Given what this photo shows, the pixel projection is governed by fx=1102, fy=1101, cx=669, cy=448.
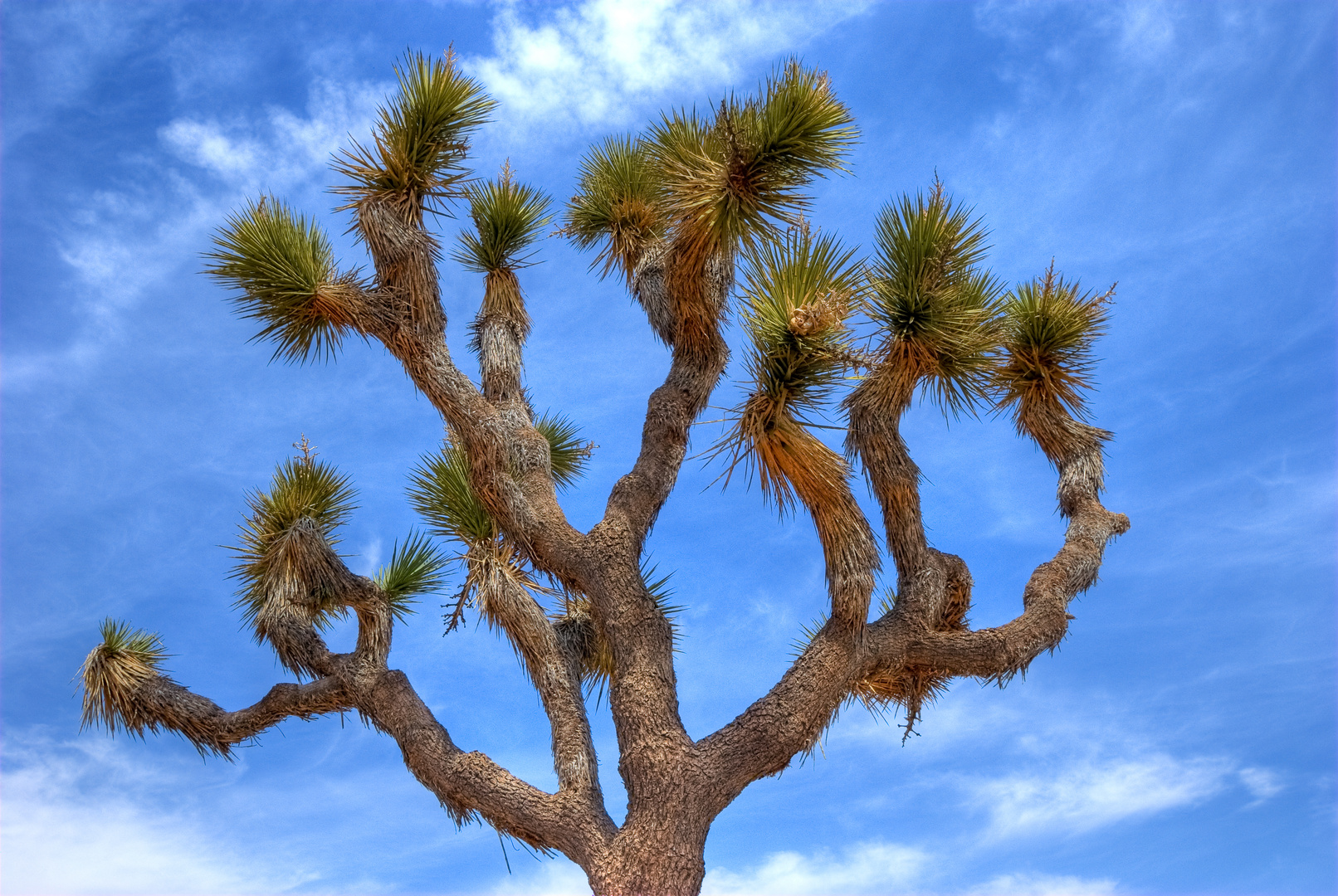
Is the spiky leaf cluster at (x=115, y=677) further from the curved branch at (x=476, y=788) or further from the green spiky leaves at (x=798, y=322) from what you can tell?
the green spiky leaves at (x=798, y=322)

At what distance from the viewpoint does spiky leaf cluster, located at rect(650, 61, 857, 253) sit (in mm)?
7172

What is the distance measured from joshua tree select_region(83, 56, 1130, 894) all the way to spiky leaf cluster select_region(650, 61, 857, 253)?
0.06 ft

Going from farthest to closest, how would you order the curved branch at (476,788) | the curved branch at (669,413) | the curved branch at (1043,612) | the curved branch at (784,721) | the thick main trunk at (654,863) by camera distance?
1. the curved branch at (669,413)
2. the curved branch at (1043,612)
3. the curved branch at (476,788)
4. the curved branch at (784,721)
5. the thick main trunk at (654,863)

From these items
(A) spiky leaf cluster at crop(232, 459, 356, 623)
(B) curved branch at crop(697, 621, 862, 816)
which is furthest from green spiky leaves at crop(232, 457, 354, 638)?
(B) curved branch at crop(697, 621, 862, 816)

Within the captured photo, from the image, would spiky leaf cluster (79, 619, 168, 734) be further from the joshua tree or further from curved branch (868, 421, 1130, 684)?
curved branch (868, 421, 1130, 684)

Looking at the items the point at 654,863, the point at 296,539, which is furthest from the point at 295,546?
the point at 654,863

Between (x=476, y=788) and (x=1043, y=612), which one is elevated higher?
(x=1043, y=612)

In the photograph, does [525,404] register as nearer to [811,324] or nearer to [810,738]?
[811,324]

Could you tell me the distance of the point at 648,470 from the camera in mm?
8281

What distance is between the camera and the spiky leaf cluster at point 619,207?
940 centimetres

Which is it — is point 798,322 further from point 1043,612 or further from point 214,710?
point 214,710

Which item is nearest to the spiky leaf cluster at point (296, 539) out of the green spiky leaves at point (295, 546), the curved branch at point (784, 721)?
the green spiky leaves at point (295, 546)

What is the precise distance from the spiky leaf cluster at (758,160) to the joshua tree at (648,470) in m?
0.02

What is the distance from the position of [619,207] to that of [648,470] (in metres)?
2.52
